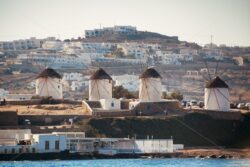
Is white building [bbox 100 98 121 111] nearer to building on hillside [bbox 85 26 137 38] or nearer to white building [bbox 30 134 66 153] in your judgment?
white building [bbox 30 134 66 153]

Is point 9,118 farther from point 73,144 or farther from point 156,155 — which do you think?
point 156,155

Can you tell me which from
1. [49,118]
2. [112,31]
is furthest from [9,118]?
[112,31]

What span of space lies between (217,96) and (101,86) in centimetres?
1000

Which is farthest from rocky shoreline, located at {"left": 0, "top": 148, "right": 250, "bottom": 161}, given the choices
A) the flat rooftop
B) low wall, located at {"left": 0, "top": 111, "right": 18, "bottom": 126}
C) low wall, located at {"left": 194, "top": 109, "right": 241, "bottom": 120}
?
the flat rooftop

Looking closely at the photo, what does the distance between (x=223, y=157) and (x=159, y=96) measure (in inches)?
605

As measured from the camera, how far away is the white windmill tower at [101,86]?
101m

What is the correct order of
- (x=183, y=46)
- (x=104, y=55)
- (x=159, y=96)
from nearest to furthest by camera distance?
1. (x=159, y=96)
2. (x=104, y=55)
3. (x=183, y=46)

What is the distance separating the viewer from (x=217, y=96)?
9788 cm

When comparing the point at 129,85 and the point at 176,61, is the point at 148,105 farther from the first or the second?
the point at 176,61

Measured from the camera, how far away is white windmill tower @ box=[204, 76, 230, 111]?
319 ft

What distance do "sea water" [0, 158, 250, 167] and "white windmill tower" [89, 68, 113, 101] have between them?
64.4 ft

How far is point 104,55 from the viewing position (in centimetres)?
15812

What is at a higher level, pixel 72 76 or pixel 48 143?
pixel 72 76

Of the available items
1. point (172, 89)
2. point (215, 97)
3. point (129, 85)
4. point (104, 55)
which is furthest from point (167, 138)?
point (104, 55)
